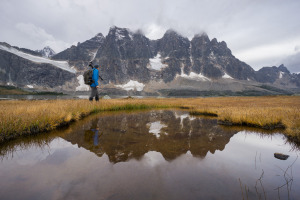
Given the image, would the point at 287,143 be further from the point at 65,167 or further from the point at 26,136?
the point at 26,136

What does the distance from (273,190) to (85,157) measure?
4.11m

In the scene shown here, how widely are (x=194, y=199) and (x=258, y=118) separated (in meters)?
8.73

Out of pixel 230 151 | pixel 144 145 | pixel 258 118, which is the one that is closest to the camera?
pixel 230 151

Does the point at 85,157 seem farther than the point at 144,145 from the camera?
No

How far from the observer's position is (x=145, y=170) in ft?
11.5

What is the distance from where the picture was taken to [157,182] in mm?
3041

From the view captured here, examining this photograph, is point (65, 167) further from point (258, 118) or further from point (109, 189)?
point (258, 118)

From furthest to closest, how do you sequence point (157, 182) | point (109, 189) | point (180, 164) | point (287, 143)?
point (287, 143)
point (180, 164)
point (157, 182)
point (109, 189)

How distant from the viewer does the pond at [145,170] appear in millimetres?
2707

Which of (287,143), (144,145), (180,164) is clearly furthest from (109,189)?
(287,143)

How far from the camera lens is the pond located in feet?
8.88

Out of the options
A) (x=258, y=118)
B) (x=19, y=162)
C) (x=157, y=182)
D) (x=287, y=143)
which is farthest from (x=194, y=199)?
(x=258, y=118)

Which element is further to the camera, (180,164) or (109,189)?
(180,164)

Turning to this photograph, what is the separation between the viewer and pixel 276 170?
359cm
